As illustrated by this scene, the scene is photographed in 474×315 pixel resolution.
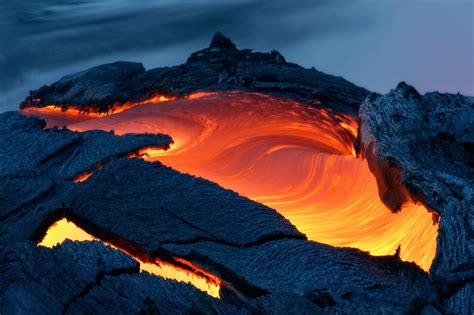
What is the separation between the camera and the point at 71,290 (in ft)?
8.03

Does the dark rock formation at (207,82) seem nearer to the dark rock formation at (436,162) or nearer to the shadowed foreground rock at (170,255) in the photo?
the dark rock formation at (436,162)

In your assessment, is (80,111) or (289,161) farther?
(80,111)

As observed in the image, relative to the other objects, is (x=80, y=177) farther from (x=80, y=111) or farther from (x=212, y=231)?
(x=80, y=111)

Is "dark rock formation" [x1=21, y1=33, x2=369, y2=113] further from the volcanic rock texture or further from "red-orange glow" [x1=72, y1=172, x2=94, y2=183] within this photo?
"red-orange glow" [x1=72, y1=172, x2=94, y2=183]

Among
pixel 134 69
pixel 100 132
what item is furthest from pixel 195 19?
pixel 100 132

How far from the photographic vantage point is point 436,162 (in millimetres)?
3270

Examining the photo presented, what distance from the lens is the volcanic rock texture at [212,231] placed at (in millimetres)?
2414

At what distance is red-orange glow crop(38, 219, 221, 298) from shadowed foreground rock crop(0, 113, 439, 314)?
34 mm

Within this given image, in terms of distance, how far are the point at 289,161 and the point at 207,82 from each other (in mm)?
1937

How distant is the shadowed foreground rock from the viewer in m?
2.40

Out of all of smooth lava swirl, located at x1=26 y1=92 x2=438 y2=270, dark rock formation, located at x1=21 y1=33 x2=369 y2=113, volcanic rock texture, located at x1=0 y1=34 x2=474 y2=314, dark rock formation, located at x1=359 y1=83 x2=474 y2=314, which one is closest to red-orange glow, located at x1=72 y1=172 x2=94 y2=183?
volcanic rock texture, located at x1=0 y1=34 x2=474 y2=314

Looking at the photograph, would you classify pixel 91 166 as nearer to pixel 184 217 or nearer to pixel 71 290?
pixel 184 217

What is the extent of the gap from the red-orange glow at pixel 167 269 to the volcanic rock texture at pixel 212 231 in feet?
0.11

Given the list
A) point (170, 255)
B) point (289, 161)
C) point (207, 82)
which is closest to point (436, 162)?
point (289, 161)
